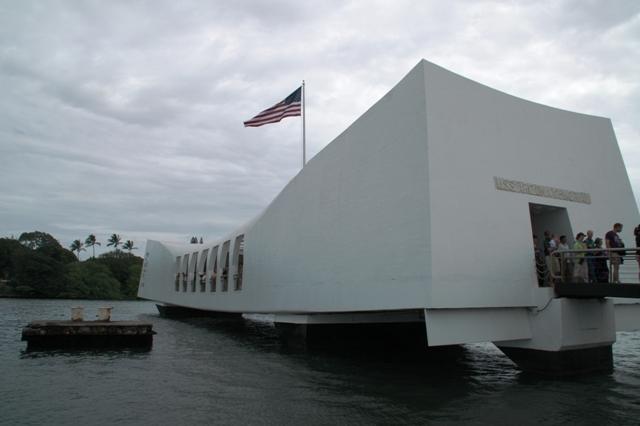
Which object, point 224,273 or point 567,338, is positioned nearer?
point 567,338

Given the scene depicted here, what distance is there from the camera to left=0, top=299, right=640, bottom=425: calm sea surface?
7.69 meters

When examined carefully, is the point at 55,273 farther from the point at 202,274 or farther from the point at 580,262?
the point at 580,262

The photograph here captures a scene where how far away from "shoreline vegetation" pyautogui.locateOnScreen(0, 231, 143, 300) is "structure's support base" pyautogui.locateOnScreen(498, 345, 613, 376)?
63.6m

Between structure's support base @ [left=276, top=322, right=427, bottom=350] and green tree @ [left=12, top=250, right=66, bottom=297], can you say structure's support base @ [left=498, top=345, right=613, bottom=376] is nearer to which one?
structure's support base @ [left=276, top=322, right=427, bottom=350]

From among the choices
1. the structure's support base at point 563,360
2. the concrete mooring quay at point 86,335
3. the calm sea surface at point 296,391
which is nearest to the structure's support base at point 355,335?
the calm sea surface at point 296,391

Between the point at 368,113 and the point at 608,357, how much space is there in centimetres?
846

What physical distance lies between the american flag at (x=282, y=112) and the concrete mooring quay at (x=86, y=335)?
837 centimetres

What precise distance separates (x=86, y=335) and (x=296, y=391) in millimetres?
9586

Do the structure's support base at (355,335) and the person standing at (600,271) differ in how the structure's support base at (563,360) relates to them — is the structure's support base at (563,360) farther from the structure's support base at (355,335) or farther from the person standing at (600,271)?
the structure's support base at (355,335)

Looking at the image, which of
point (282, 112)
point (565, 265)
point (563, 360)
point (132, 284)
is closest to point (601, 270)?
point (565, 265)

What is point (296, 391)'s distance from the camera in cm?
954

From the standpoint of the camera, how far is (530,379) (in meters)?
10.6

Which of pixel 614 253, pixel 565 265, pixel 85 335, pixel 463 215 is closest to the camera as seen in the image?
pixel 614 253

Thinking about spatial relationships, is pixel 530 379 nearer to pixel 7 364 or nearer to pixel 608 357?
pixel 608 357
